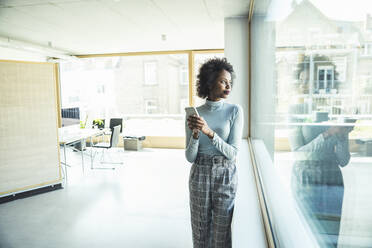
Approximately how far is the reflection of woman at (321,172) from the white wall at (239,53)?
363 centimetres

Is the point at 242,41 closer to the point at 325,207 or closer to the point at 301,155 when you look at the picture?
the point at 301,155

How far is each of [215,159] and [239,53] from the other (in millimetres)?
3656

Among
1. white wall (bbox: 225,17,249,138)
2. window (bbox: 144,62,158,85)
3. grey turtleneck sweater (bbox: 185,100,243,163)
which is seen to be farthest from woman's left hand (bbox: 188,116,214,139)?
window (bbox: 144,62,158,85)

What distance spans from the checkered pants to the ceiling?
3.02 metres

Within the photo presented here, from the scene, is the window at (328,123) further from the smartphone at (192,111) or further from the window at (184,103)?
the window at (184,103)

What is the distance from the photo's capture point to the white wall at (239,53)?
15.5 feet

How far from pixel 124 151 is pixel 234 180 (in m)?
5.94

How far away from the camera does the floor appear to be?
263 centimetres

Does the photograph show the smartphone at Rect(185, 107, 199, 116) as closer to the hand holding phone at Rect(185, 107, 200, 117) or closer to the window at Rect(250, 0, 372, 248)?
the hand holding phone at Rect(185, 107, 200, 117)

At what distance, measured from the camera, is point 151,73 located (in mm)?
7906

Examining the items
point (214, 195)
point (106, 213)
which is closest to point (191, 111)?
point (214, 195)

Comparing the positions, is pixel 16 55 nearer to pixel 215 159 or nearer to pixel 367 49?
pixel 215 159

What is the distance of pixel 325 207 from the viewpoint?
0.78 m

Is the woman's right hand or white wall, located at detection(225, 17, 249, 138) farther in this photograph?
white wall, located at detection(225, 17, 249, 138)
